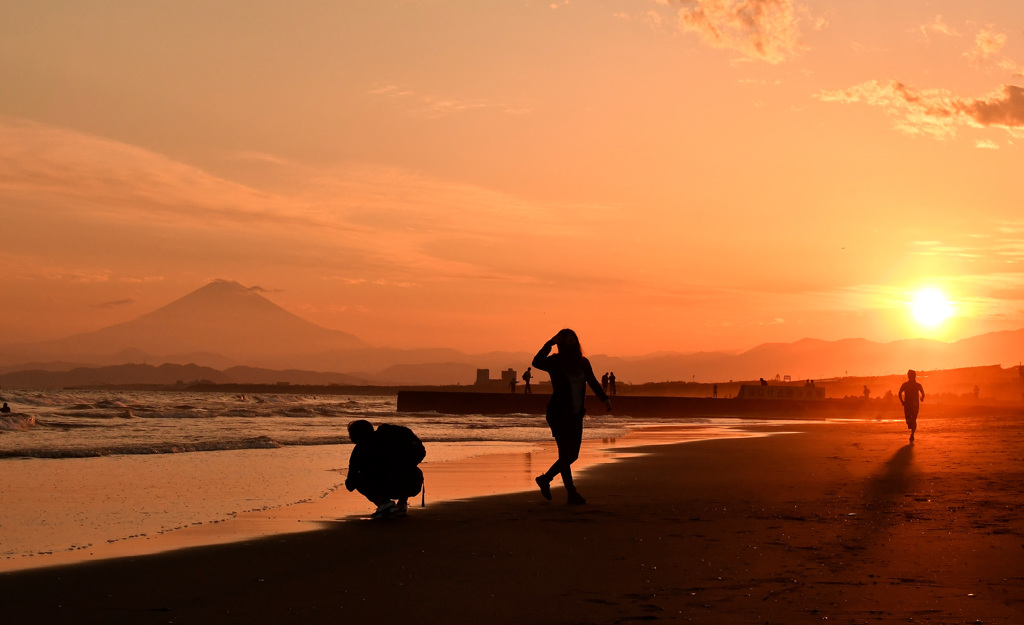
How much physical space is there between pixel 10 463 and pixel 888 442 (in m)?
18.0

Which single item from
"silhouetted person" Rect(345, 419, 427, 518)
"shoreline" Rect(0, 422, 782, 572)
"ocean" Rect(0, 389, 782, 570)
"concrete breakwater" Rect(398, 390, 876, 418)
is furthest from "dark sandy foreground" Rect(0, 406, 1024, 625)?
"concrete breakwater" Rect(398, 390, 876, 418)

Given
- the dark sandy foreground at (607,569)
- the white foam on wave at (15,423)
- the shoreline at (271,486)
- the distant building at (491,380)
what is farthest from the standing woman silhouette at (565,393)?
the distant building at (491,380)

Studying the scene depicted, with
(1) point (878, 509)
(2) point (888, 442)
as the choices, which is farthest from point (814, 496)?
(2) point (888, 442)

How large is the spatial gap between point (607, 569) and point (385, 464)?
13.1 feet

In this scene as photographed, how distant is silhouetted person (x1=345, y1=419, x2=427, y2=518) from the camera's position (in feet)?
32.9

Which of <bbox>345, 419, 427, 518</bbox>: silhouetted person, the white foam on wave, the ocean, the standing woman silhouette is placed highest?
the standing woman silhouette

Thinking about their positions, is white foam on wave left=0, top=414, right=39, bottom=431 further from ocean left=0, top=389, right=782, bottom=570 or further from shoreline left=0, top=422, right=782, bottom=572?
shoreline left=0, top=422, right=782, bottom=572

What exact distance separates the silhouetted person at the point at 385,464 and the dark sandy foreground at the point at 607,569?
0.38 meters

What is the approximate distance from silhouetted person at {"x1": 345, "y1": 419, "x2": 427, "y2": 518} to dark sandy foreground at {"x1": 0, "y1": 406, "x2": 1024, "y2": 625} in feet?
1.25

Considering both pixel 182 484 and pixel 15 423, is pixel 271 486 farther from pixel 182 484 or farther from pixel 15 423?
pixel 15 423

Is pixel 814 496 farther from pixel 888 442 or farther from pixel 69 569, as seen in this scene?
pixel 888 442

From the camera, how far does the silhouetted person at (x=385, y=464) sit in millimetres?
10016

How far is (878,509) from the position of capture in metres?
9.88

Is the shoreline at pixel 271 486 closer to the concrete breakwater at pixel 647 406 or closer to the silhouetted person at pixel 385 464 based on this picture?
the silhouetted person at pixel 385 464
